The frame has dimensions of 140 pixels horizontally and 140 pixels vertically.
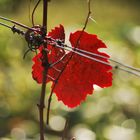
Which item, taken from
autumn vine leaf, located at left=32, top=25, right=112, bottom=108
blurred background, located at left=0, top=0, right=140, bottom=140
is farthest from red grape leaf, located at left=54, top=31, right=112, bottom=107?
blurred background, located at left=0, top=0, right=140, bottom=140

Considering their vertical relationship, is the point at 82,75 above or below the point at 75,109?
below

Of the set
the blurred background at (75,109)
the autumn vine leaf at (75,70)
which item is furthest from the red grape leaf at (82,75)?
the blurred background at (75,109)

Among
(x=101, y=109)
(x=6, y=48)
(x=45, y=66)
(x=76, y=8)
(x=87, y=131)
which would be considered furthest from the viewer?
(x=76, y=8)

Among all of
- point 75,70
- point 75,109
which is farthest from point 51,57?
point 75,109

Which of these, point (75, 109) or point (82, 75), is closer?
point (82, 75)

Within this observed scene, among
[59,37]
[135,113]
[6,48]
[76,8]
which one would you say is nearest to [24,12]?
[76,8]

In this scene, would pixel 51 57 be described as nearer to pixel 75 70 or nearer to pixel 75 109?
pixel 75 70

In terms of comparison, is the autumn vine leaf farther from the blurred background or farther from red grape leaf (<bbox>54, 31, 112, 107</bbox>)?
the blurred background

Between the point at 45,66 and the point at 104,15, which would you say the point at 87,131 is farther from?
the point at 104,15
